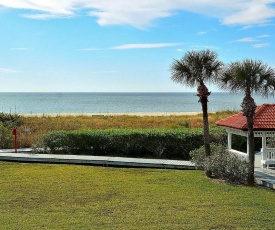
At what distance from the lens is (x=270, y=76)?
11461 millimetres

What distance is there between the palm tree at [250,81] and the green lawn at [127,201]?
2.18 m

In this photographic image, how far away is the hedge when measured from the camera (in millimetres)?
17734

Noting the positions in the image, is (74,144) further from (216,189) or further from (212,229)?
(212,229)

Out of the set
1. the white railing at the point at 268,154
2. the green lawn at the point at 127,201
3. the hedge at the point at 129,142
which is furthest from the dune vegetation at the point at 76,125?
the white railing at the point at 268,154

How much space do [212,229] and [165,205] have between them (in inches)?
74.2

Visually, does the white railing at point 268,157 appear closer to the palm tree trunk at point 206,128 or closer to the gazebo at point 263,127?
the gazebo at point 263,127

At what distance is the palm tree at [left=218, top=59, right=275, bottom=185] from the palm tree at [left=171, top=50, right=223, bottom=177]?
0.58 meters

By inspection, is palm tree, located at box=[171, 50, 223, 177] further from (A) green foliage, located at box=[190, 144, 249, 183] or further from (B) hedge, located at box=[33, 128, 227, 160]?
(B) hedge, located at box=[33, 128, 227, 160]

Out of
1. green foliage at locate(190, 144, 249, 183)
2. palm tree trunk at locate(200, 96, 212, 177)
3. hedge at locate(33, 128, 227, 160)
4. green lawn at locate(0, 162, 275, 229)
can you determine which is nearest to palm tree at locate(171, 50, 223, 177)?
palm tree trunk at locate(200, 96, 212, 177)

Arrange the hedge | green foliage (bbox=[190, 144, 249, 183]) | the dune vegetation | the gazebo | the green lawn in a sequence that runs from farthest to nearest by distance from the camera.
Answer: the dune vegetation, the hedge, the gazebo, green foliage (bbox=[190, 144, 249, 183]), the green lawn

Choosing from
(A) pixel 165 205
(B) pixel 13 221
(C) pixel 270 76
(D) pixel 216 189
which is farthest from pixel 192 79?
(B) pixel 13 221

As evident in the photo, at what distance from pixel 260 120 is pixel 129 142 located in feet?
19.6

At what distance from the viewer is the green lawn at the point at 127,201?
306 inches

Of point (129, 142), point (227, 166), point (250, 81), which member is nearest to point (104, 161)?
point (129, 142)
